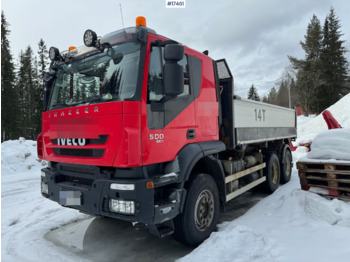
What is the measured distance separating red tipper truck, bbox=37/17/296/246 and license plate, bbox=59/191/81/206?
0.04 ft

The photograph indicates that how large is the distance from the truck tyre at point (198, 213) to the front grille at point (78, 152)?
A: 1350 millimetres

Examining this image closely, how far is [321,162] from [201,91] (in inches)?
102

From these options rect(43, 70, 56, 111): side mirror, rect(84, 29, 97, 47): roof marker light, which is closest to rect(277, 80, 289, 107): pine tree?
rect(43, 70, 56, 111): side mirror

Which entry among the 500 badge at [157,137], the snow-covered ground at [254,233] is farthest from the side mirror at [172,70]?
the snow-covered ground at [254,233]

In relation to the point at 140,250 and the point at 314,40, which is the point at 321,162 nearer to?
the point at 140,250

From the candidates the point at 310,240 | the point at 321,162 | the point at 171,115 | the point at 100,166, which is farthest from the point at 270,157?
the point at 100,166

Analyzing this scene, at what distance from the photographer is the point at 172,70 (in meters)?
3.00

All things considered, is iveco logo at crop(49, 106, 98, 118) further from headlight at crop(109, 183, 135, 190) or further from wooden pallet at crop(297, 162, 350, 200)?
wooden pallet at crop(297, 162, 350, 200)

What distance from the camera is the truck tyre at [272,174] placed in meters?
6.54

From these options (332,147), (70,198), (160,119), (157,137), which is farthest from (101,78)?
(332,147)

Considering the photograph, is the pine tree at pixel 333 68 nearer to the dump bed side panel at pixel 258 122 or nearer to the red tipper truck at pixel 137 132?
the dump bed side panel at pixel 258 122

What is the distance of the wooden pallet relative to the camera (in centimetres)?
428

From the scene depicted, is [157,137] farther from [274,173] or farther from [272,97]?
[272,97]

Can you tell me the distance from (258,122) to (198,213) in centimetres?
300
